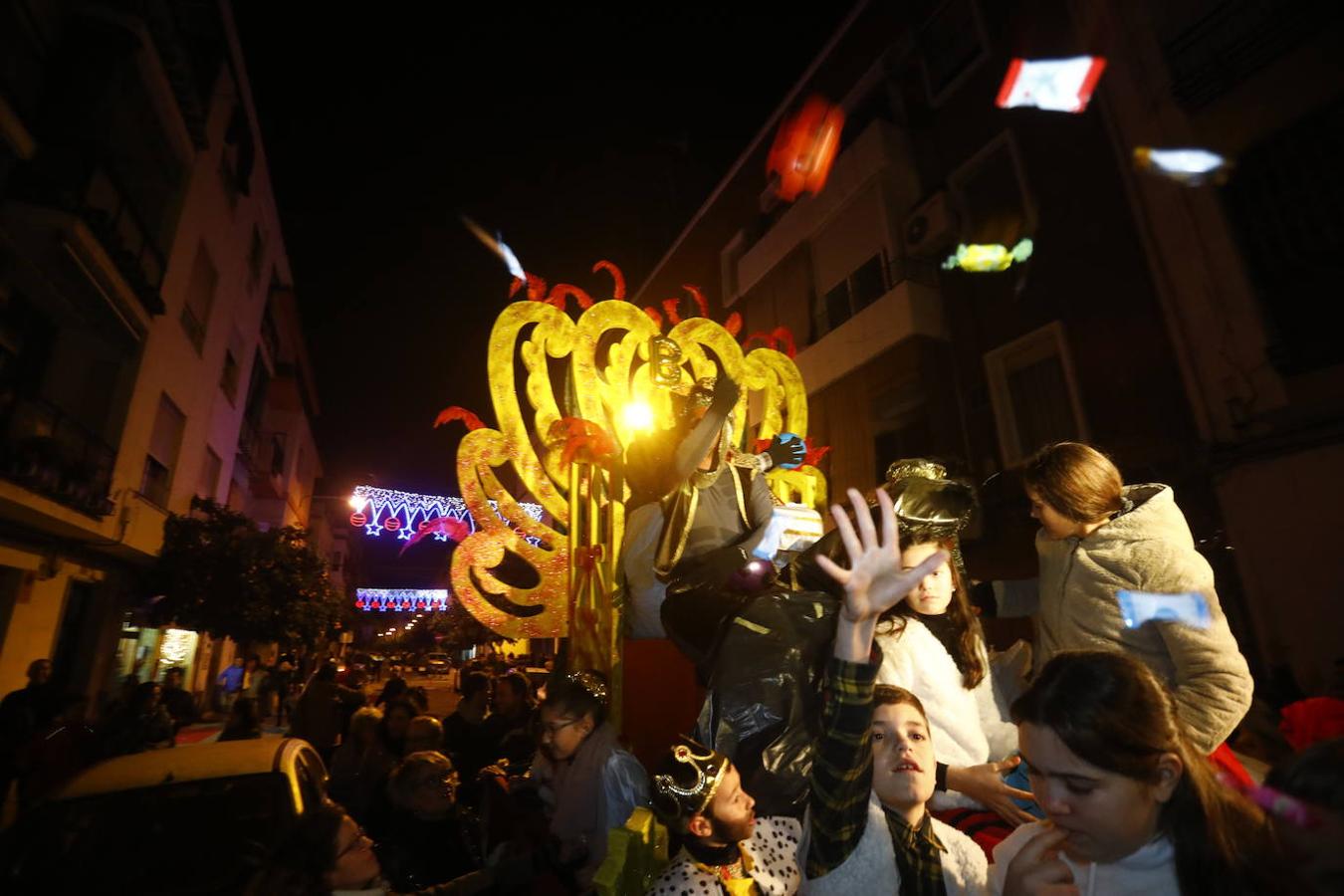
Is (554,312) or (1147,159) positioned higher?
(1147,159)

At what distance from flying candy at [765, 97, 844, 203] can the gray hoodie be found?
13.9 metres

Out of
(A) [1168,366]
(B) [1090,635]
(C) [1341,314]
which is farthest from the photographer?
(A) [1168,366]

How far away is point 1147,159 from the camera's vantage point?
360 inches

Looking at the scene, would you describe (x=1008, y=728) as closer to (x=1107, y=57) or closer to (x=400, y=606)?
(x=1107, y=57)

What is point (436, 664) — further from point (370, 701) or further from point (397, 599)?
point (370, 701)

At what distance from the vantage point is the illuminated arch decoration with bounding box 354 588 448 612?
54250 mm

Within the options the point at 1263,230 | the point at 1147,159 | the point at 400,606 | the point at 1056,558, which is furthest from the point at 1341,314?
the point at 400,606

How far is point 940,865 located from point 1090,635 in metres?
0.99

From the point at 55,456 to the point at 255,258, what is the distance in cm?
1305

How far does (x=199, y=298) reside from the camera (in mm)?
16000

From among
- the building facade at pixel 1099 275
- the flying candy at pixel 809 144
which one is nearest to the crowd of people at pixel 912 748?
the building facade at pixel 1099 275

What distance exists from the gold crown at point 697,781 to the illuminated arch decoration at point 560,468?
7.02ft

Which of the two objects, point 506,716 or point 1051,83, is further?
point 1051,83

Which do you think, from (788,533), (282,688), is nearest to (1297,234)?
(788,533)
